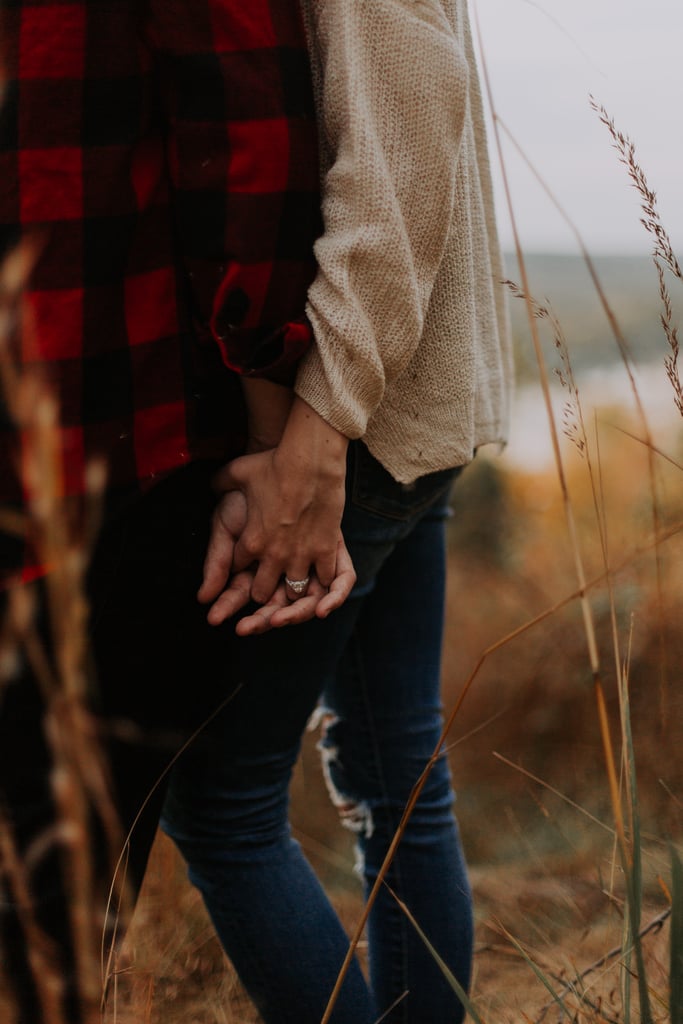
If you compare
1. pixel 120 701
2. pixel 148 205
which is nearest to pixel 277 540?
pixel 120 701

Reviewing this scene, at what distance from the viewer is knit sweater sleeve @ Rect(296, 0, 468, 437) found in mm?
725

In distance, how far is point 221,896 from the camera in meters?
0.93

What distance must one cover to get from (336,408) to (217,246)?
0.15 meters

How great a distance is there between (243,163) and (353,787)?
0.74 meters

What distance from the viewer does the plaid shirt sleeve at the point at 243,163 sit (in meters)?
0.69

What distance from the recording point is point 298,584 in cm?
81

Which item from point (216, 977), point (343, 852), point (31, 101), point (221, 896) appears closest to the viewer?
point (31, 101)

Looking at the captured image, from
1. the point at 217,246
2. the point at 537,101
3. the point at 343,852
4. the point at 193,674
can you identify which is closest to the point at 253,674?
the point at 193,674

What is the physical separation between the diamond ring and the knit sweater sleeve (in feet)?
0.46

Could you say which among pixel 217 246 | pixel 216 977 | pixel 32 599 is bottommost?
pixel 216 977

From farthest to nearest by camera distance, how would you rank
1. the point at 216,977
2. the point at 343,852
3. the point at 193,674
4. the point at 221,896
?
the point at 343,852, the point at 216,977, the point at 221,896, the point at 193,674

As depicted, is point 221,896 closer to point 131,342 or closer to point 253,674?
point 253,674

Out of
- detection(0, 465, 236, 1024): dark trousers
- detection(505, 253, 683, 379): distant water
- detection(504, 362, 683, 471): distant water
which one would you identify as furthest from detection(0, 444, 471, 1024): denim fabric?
detection(505, 253, 683, 379): distant water

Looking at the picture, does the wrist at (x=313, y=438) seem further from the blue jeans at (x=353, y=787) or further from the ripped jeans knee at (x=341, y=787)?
the ripped jeans knee at (x=341, y=787)
